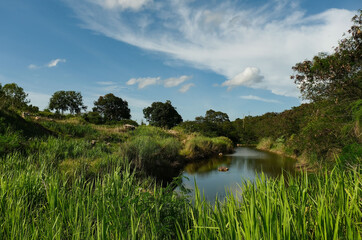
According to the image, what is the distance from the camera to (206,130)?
2908 centimetres

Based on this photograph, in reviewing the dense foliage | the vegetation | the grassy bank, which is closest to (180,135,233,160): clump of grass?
the vegetation

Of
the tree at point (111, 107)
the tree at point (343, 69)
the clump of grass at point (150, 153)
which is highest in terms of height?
the tree at point (111, 107)

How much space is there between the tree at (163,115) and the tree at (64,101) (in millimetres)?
21278

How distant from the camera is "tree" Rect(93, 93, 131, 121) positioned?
47.5 metres

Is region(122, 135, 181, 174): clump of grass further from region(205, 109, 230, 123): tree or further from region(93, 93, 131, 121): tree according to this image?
region(93, 93, 131, 121): tree

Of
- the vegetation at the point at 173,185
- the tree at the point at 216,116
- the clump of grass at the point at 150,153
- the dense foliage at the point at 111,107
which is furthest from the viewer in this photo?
the dense foliage at the point at 111,107

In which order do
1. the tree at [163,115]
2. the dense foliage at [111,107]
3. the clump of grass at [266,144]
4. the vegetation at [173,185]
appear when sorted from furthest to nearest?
the dense foliage at [111,107], the tree at [163,115], the clump of grass at [266,144], the vegetation at [173,185]

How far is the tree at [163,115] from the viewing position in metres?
35.0

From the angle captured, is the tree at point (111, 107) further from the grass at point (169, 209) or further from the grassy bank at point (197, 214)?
the grassy bank at point (197, 214)

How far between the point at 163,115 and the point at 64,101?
26075 mm

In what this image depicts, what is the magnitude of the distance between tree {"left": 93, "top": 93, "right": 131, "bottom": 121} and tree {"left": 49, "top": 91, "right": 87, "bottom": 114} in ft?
15.9

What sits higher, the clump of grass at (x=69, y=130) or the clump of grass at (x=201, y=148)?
the clump of grass at (x=69, y=130)

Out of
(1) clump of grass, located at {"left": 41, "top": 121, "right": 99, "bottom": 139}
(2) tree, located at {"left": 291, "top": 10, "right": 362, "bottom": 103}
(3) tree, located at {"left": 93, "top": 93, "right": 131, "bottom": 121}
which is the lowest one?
(1) clump of grass, located at {"left": 41, "top": 121, "right": 99, "bottom": 139}

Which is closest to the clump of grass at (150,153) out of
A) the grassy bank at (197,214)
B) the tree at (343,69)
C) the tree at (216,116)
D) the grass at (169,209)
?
the grass at (169,209)
